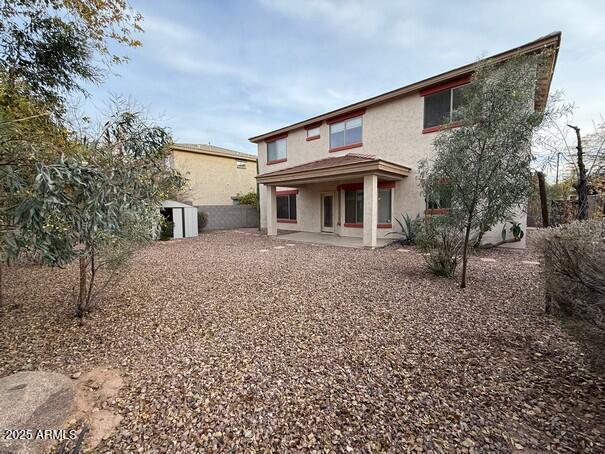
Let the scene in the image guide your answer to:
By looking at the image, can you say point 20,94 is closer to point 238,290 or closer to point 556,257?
point 238,290

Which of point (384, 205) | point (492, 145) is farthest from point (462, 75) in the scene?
point (492, 145)

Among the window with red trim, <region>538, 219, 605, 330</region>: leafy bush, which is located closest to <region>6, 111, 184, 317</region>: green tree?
<region>538, 219, 605, 330</region>: leafy bush

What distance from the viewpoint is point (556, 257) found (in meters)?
2.98

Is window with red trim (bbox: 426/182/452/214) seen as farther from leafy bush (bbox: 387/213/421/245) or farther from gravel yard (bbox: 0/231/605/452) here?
leafy bush (bbox: 387/213/421/245)

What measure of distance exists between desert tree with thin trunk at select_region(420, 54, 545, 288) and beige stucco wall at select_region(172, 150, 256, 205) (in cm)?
1594

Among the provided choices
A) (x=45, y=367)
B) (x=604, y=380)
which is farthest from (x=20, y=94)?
(x=604, y=380)

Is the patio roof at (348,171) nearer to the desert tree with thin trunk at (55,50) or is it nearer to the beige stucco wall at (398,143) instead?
the beige stucco wall at (398,143)

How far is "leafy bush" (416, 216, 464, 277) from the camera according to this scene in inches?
215

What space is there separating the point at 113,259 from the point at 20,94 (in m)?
3.66

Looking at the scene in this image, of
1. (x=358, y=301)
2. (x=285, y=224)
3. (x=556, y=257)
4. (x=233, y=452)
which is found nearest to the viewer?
(x=233, y=452)

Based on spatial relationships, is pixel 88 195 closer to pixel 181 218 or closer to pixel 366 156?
pixel 366 156

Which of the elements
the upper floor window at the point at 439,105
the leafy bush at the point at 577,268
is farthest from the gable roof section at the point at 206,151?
the leafy bush at the point at 577,268

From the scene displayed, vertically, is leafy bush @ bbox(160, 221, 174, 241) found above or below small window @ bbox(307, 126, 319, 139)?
below

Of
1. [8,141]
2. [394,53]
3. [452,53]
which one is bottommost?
[8,141]
